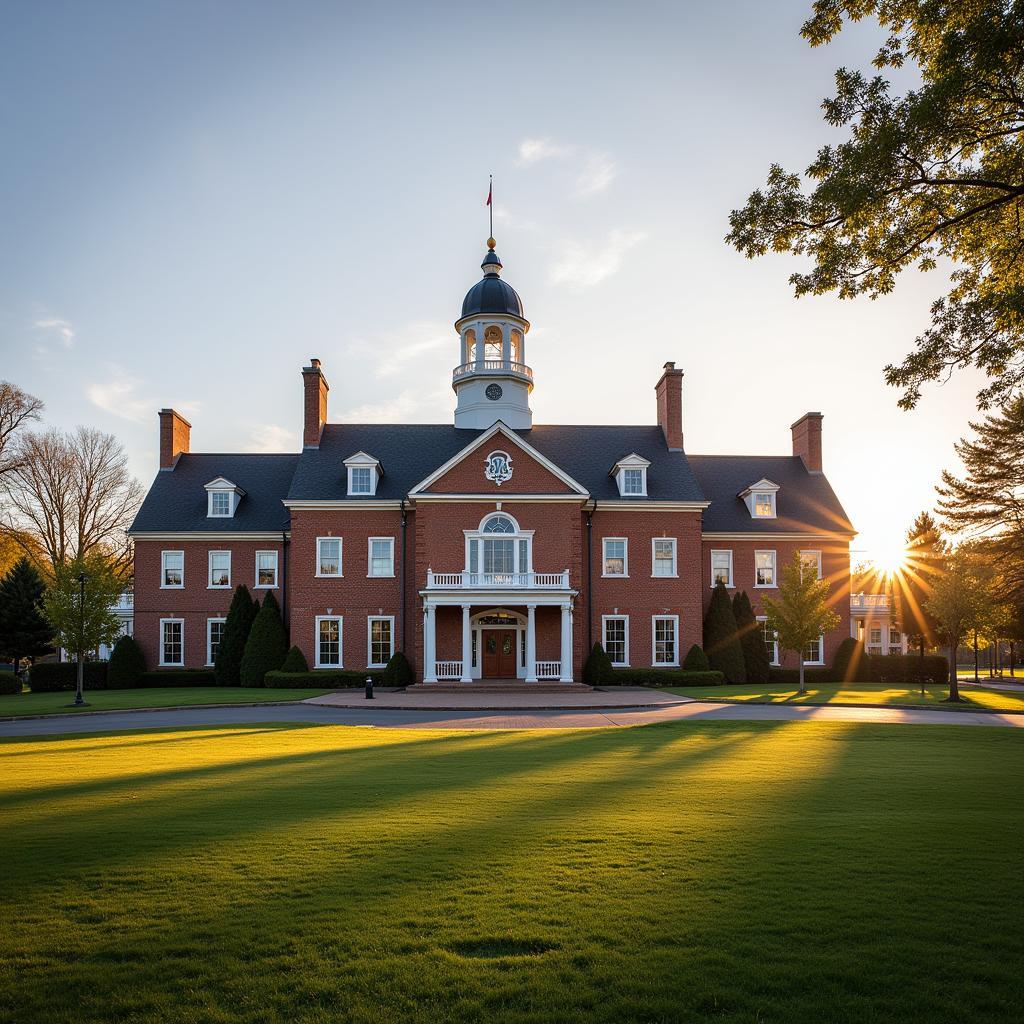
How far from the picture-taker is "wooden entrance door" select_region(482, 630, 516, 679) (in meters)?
38.1

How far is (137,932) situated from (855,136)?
1211 cm

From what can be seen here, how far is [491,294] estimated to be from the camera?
43531 millimetres

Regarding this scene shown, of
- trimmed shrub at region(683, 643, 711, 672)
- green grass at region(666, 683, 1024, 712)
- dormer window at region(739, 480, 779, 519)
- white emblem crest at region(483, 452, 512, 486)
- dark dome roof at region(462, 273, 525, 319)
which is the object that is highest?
dark dome roof at region(462, 273, 525, 319)

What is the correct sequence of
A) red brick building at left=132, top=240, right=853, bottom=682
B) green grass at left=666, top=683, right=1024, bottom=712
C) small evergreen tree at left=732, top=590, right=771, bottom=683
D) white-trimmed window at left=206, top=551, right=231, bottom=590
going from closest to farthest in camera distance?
green grass at left=666, top=683, right=1024, bottom=712
red brick building at left=132, top=240, right=853, bottom=682
small evergreen tree at left=732, top=590, right=771, bottom=683
white-trimmed window at left=206, top=551, right=231, bottom=590

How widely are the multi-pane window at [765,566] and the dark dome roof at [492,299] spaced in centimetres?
1738

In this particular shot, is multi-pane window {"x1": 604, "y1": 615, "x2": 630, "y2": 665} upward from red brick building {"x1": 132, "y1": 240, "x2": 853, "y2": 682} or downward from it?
downward

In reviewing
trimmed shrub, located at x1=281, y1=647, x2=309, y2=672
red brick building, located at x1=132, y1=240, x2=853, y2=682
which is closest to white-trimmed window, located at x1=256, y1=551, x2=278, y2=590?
red brick building, located at x1=132, y1=240, x2=853, y2=682

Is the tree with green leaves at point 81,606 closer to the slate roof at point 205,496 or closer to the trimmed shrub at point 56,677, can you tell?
the trimmed shrub at point 56,677

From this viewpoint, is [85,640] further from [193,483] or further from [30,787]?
[30,787]

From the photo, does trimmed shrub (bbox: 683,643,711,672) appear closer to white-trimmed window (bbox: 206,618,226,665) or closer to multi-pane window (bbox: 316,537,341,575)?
multi-pane window (bbox: 316,537,341,575)

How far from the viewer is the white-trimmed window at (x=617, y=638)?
129 ft

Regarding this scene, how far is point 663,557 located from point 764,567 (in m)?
6.27

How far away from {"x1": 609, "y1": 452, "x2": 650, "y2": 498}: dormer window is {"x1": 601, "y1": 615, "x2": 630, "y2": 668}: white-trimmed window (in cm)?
585

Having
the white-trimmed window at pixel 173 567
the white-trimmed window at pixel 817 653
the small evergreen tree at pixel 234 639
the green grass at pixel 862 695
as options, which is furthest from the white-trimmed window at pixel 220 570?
the white-trimmed window at pixel 817 653
